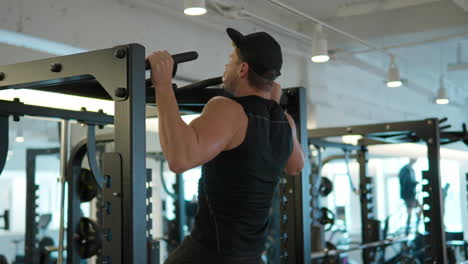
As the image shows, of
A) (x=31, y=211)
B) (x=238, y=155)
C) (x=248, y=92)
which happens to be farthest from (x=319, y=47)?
(x=238, y=155)

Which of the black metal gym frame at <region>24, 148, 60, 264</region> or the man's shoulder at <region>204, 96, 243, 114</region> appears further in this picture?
the black metal gym frame at <region>24, 148, 60, 264</region>

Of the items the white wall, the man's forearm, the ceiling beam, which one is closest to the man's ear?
the man's forearm

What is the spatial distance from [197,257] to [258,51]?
67 cm

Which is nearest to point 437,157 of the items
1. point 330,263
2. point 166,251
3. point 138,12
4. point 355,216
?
point 330,263

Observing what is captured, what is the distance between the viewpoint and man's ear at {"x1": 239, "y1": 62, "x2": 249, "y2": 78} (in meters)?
1.82

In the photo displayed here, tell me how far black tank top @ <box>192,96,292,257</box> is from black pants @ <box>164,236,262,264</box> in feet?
0.05

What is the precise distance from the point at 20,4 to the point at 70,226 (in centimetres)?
156

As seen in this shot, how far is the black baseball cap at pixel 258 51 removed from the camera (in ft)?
5.91

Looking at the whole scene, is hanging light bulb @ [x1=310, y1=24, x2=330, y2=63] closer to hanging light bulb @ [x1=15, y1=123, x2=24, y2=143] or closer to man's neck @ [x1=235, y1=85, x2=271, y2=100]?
hanging light bulb @ [x1=15, y1=123, x2=24, y2=143]

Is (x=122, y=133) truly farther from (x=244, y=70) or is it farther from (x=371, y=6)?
(x=371, y=6)

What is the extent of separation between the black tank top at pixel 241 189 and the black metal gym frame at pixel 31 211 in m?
3.37

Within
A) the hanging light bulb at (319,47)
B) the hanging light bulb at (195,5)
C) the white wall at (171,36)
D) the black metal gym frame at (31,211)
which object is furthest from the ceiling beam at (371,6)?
the black metal gym frame at (31,211)

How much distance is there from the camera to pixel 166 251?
20.4 feet

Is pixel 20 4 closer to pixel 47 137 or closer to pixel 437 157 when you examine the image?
pixel 47 137
